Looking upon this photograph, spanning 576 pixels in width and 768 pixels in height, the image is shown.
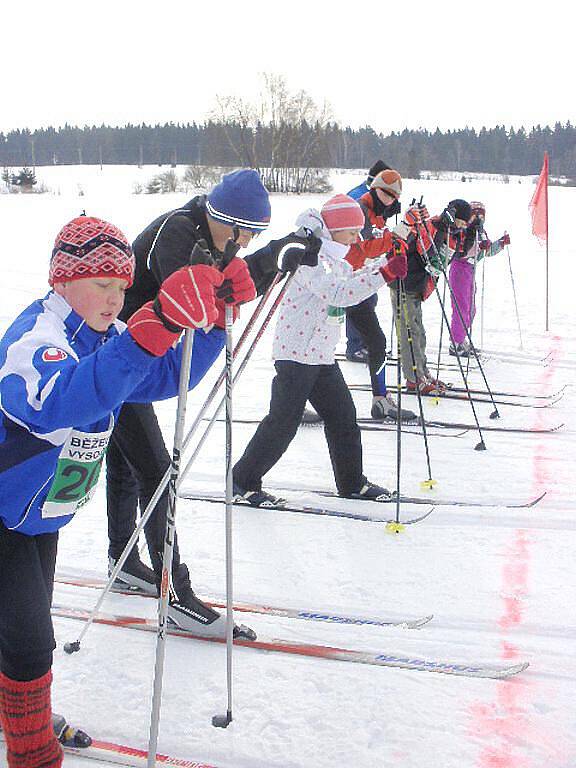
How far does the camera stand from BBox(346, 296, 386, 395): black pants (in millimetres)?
5609

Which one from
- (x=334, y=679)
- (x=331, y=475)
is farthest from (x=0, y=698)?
(x=331, y=475)

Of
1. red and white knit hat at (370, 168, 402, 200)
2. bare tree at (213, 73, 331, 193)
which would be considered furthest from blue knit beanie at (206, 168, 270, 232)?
bare tree at (213, 73, 331, 193)

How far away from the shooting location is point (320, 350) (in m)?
3.90

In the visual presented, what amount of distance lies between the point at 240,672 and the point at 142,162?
263 ft

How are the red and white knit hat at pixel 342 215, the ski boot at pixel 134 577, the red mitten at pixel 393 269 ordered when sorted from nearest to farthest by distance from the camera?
1. the ski boot at pixel 134 577
2. the red mitten at pixel 393 269
3. the red and white knit hat at pixel 342 215

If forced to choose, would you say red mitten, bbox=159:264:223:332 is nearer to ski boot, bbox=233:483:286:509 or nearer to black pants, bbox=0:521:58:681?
black pants, bbox=0:521:58:681

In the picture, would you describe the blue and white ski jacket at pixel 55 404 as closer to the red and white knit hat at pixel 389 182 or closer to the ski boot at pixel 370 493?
the ski boot at pixel 370 493

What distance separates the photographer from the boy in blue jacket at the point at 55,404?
1612 mm

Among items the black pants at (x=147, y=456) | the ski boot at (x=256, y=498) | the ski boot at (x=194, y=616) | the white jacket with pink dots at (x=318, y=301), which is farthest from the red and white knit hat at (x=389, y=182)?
the ski boot at (x=194, y=616)

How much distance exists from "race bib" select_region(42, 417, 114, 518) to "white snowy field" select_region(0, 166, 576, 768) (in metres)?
0.81

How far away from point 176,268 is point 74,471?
94 cm

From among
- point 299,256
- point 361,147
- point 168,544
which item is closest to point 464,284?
point 299,256

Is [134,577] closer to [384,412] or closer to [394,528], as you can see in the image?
[394,528]

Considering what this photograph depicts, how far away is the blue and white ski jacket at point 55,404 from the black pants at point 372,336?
11.8 feet
